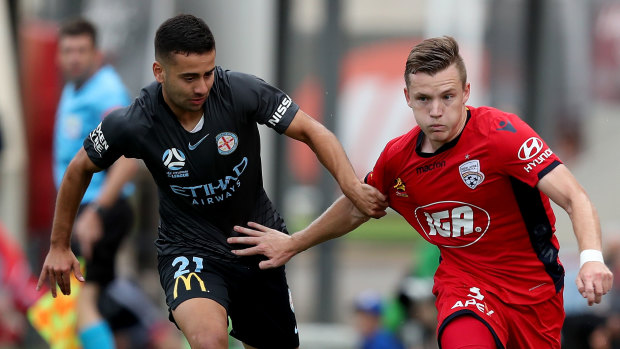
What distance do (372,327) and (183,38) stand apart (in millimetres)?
5501

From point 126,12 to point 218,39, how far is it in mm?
1213

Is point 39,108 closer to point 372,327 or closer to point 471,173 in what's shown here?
point 372,327

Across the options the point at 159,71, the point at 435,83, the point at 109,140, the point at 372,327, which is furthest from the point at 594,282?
the point at 372,327

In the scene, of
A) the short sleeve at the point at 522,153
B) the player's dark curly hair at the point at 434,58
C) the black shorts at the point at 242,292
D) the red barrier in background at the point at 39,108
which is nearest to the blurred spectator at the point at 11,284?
the red barrier in background at the point at 39,108

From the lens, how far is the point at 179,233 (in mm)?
5914

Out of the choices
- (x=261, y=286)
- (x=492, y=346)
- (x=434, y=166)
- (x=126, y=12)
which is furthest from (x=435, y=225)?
(x=126, y=12)

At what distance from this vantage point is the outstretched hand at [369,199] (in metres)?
5.65

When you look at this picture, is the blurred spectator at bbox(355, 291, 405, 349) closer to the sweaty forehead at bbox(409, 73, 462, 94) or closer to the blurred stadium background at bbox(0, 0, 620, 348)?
the blurred stadium background at bbox(0, 0, 620, 348)

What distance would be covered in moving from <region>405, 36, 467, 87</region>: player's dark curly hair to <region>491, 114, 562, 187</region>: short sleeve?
332 millimetres

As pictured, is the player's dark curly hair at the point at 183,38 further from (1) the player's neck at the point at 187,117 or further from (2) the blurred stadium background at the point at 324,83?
(2) the blurred stadium background at the point at 324,83

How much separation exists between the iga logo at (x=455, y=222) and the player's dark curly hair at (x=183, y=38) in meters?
1.39

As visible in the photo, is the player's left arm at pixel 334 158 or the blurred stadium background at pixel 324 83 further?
the blurred stadium background at pixel 324 83

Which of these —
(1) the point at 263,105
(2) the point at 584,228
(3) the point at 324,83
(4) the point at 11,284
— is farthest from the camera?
(4) the point at 11,284

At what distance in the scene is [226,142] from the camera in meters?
5.64
